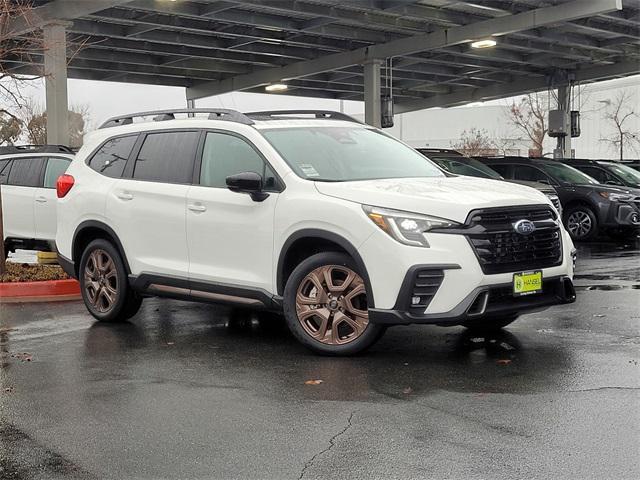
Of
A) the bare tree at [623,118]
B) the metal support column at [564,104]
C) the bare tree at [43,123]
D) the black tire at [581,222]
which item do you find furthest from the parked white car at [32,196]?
the bare tree at [623,118]

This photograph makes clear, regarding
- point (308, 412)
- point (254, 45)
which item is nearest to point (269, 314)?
point (308, 412)

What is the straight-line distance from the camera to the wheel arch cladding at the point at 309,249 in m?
7.02

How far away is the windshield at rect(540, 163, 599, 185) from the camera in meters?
18.6

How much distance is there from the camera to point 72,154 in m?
13.5

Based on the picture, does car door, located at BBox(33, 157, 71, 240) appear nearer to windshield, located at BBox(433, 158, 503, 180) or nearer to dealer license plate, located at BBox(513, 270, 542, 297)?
windshield, located at BBox(433, 158, 503, 180)

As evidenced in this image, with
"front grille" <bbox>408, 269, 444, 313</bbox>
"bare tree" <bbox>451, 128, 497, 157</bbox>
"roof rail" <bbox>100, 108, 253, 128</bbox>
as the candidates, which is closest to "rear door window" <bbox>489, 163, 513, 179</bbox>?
"roof rail" <bbox>100, 108, 253, 128</bbox>

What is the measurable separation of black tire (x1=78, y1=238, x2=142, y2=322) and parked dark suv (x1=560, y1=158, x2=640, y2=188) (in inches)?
520

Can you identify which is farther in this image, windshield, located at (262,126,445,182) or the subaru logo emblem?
windshield, located at (262,126,445,182)

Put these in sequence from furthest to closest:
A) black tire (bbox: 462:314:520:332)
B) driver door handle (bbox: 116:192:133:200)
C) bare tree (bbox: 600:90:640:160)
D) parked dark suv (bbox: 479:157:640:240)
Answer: bare tree (bbox: 600:90:640:160) < parked dark suv (bbox: 479:157:640:240) < driver door handle (bbox: 116:192:133:200) < black tire (bbox: 462:314:520:332)

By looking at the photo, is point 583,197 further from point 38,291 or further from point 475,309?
point 475,309

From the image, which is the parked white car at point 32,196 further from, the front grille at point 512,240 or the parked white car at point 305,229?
the front grille at point 512,240

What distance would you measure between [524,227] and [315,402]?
7.50ft

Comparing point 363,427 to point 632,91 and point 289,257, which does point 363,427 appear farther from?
point 632,91

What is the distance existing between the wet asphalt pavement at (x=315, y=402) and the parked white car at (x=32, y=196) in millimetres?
4096
